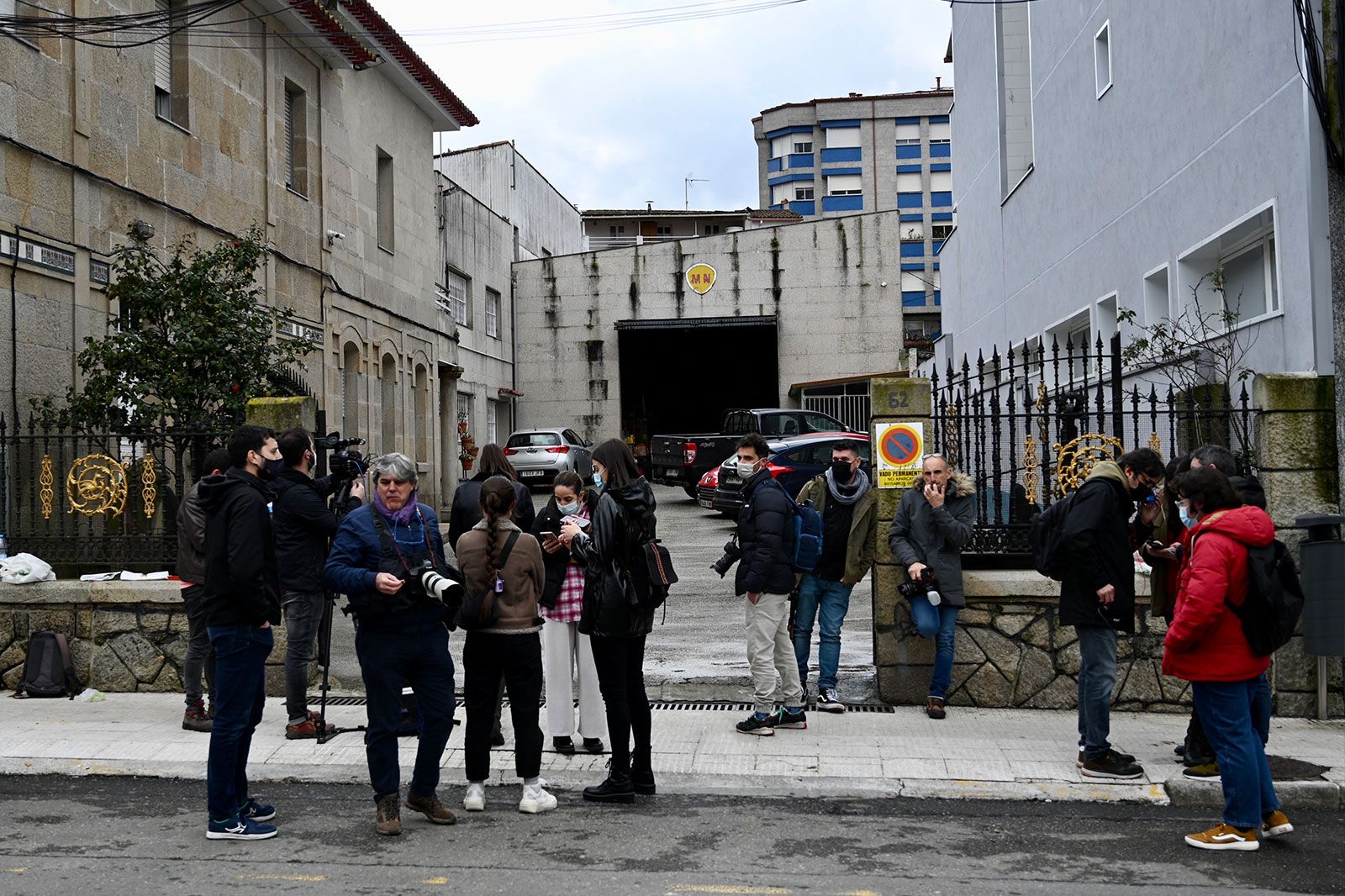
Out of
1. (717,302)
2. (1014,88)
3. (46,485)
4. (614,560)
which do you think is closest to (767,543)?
(614,560)

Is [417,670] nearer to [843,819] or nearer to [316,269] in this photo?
[843,819]

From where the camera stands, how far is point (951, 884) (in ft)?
16.4

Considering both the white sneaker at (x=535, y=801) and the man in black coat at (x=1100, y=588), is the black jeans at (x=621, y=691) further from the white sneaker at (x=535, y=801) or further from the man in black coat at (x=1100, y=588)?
the man in black coat at (x=1100, y=588)

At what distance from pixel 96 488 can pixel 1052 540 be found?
23.4 feet

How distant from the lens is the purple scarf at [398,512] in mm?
5793

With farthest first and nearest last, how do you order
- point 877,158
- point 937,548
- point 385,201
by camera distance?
point 877,158
point 385,201
point 937,548

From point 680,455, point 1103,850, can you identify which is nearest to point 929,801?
point 1103,850

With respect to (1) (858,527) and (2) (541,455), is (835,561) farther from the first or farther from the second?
(2) (541,455)

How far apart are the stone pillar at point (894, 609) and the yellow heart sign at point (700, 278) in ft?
85.4

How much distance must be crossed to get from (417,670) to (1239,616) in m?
3.83

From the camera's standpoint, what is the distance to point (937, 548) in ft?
26.3

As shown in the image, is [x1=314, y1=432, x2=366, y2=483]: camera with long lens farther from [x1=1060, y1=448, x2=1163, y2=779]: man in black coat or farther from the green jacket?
[x1=1060, y1=448, x2=1163, y2=779]: man in black coat

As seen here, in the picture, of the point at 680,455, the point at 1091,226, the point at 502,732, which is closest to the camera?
the point at 502,732

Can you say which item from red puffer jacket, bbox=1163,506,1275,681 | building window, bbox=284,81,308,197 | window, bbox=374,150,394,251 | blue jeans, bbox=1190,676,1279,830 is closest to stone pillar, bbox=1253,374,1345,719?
blue jeans, bbox=1190,676,1279,830
